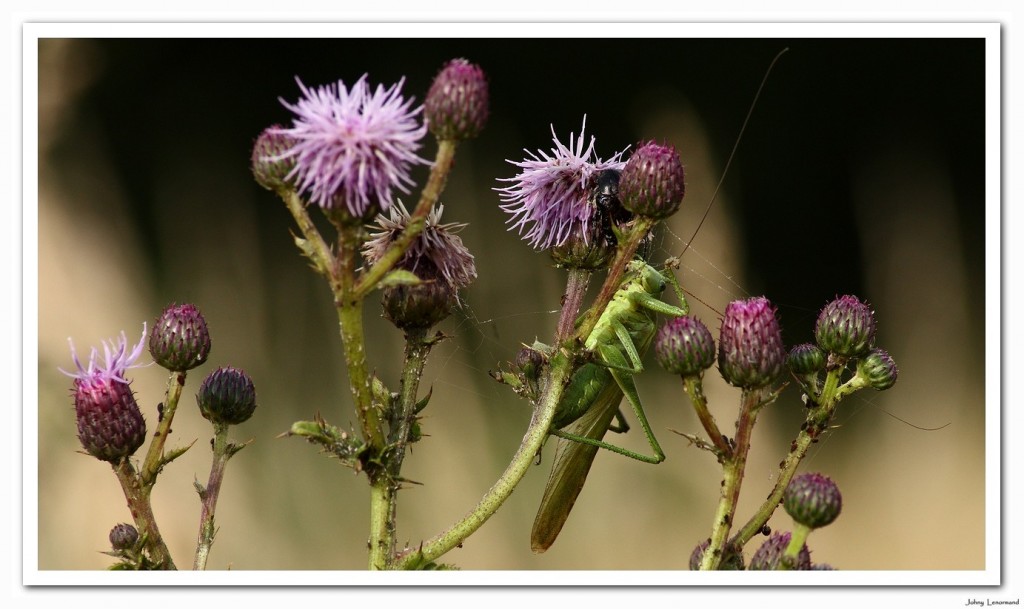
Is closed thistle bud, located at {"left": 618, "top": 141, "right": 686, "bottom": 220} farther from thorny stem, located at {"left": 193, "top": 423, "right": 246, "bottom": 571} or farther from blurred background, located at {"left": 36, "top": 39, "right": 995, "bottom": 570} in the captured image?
blurred background, located at {"left": 36, "top": 39, "right": 995, "bottom": 570}

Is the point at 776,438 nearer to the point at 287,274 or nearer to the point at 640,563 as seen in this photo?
the point at 640,563

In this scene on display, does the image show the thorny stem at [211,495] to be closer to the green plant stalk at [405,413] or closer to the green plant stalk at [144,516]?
the green plant stalk at [144,516]

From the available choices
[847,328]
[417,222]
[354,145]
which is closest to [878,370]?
[847,328]

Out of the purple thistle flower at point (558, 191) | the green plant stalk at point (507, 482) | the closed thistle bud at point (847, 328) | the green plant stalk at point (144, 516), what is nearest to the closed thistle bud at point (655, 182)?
the purple thistle flower at point (558, 191)

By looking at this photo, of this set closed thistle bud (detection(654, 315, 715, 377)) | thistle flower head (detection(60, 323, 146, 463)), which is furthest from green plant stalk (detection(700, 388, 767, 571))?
thistle flower head (detection(60, 323, 146, 463))

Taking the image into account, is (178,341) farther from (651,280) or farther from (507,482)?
(651,280)

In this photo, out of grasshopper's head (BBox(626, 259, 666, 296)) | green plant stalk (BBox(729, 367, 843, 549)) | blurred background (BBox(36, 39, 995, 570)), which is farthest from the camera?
blurred background (BBox(36, 39, 995, 570))
